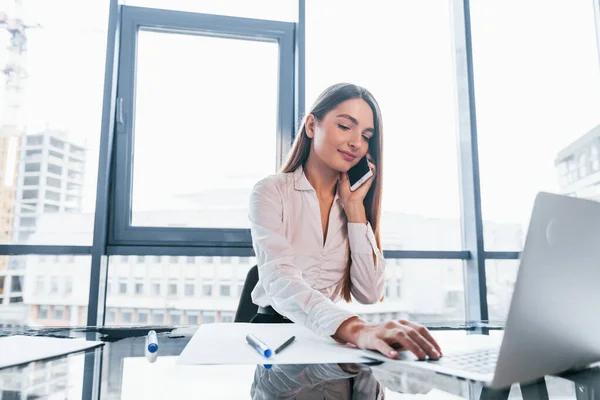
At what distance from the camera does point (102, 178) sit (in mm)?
1996

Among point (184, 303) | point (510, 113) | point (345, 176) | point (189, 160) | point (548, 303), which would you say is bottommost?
point (184, 303)

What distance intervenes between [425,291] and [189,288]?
1.24 metres

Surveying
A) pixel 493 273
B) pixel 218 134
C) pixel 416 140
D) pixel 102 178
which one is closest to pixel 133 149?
pixel 102 178

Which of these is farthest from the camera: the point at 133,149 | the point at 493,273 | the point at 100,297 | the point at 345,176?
the point at 493,273

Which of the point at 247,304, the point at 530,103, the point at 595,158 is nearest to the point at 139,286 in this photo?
the point at 247,304

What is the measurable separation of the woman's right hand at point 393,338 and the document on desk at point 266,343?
23 mm

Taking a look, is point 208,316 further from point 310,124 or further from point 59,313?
point 310,124

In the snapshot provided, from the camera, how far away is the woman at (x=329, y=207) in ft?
4.25

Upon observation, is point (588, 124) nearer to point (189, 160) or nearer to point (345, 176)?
point (345, 176)

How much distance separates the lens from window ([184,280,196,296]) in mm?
2107

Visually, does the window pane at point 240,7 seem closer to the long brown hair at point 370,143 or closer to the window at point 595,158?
the long brown hair at point 370,143

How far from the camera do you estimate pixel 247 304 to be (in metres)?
1.33

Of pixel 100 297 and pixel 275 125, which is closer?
pixel 100 297

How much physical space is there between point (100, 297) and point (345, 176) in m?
1.28
